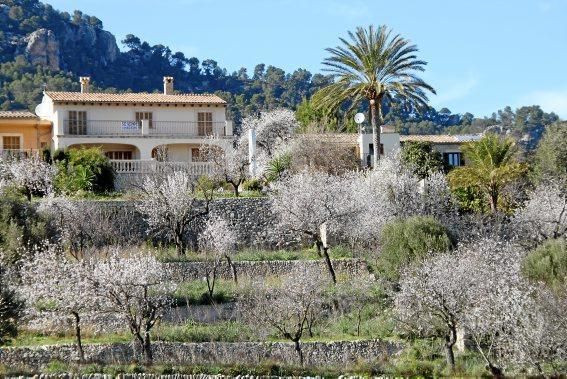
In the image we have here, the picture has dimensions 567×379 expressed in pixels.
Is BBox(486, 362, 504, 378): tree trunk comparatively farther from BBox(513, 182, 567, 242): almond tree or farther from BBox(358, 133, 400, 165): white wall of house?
BBox(358, 133, 400, 165): white wall of house

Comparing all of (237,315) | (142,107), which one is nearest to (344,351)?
(237,315)

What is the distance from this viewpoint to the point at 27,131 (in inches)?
2242

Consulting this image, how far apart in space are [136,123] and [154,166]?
17.8ft

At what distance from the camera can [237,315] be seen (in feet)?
122

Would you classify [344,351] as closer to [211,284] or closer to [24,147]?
[211,284]

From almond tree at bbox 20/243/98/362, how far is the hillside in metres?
56.0

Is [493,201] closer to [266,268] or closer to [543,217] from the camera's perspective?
[543,217]

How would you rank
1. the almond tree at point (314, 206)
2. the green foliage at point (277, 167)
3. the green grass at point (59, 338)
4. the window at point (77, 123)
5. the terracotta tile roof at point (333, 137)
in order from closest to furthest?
the green grass at point (59, 338) < the almond tree at point (314, 206) < the green foliage at point (277, 167) < the terracotta tile roof at point (333, 137) < the window at point (77, 123)

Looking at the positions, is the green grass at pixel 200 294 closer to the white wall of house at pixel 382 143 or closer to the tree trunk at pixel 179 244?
the tree trunk at pixel 179 244

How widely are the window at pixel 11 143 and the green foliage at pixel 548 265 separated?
2964 cm

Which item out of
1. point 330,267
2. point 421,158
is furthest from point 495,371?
point 421,158

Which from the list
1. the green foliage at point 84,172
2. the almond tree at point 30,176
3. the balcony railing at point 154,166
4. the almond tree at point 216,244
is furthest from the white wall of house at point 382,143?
the almond tree at point 30,176

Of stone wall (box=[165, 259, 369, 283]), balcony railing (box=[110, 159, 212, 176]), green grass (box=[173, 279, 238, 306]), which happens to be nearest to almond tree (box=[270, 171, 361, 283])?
stone wall (box=[165, 259, 369, 283])

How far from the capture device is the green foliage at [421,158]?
5234 centimetres
